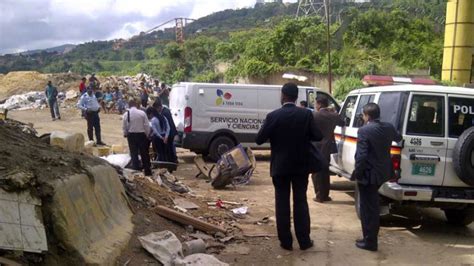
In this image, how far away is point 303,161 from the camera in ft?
20.2

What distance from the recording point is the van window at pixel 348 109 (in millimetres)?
9172

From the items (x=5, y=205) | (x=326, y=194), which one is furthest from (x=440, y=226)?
(x=5, y=205)

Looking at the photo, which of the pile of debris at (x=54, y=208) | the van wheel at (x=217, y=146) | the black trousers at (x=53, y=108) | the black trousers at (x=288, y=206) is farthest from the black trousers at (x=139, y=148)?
the black trousers at (x=53, y=108)

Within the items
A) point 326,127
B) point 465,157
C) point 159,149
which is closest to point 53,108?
point 159,149

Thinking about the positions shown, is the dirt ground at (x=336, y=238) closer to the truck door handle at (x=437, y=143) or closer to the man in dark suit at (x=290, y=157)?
the man in dark suit at (x=290, y=157)

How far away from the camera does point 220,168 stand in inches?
403

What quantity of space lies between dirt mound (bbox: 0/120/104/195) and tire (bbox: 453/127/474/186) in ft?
15.4

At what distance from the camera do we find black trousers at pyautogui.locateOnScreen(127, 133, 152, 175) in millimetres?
10383

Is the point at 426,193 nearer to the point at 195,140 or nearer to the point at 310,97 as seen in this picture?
the point at 195,140

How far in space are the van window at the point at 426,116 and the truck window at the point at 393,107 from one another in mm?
122

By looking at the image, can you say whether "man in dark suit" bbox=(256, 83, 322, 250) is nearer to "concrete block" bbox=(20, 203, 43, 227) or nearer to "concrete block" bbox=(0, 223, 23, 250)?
"concrete block" bbox=(20, 203, 43, 227)

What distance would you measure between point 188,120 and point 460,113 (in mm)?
7462

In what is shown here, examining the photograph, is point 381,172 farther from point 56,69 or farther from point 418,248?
point 56,69

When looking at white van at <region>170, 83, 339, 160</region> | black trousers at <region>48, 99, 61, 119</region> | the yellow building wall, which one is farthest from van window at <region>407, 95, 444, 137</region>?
black trousers at <region>48, 99, 61, 119</region>
